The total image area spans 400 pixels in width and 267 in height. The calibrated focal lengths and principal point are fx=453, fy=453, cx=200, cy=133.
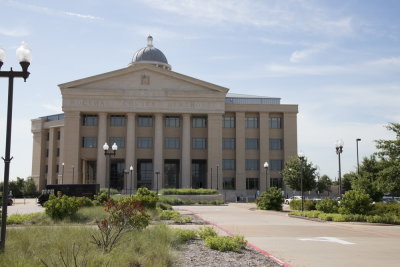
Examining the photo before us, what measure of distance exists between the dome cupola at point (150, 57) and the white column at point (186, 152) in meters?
18.5

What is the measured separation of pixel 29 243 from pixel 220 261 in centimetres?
483

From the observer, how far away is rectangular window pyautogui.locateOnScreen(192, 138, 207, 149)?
244 feet

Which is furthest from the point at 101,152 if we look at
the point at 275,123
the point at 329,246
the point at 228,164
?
the point at 329,246

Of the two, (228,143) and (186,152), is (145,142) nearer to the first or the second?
(186,152)

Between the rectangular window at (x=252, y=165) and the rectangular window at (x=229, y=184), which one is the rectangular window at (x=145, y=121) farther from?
the rectangular window at (x=252, y=165)

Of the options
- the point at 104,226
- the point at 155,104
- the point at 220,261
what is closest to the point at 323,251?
the point at 220,261

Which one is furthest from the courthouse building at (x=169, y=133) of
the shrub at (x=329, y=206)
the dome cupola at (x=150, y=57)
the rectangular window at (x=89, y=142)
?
the shrub at (x=329, y=206)

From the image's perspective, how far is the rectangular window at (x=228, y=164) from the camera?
76125mm

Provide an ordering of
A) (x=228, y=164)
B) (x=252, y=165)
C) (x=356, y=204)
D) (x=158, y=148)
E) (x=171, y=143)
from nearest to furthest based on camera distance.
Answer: (x=356, y=204)
(x=158, y=148)
(x=171, y=143)
(x=228, y=164)
(x=252, y=165)

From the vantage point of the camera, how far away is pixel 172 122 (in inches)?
2936

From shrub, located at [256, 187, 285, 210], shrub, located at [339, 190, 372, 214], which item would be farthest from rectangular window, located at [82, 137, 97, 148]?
shrub, located at [339, 190, 372, 214]

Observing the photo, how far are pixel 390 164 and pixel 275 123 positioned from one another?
50916 millimetres

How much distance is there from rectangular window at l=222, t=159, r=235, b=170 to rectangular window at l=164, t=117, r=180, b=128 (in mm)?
9956

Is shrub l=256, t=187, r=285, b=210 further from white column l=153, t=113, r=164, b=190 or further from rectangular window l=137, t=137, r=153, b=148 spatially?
rectangular window l=137, t=137, r=153, b=148
